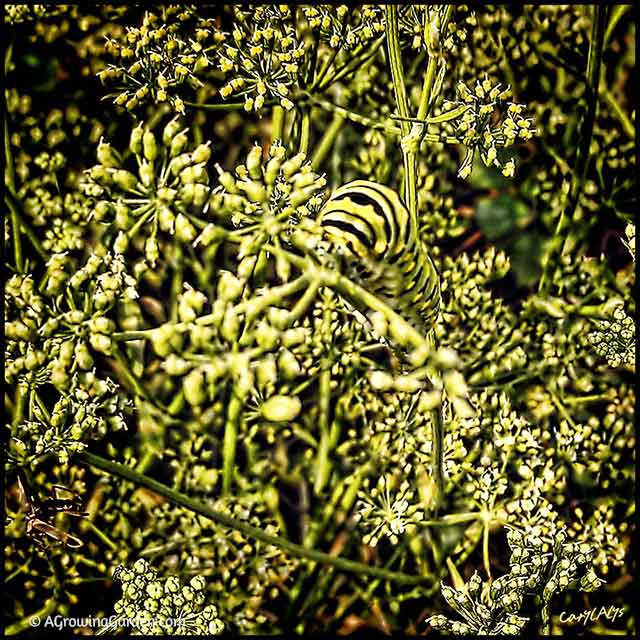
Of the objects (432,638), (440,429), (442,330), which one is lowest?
(432,638)

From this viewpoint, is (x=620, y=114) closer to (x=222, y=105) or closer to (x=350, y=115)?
(x=350, y=115)

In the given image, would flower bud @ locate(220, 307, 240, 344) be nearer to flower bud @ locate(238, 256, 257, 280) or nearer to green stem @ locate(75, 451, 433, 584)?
flower bud @ locate(238, 256, 257, 280)

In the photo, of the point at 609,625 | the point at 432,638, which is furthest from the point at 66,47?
the point at 609,625

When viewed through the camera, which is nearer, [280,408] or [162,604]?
[280,408]

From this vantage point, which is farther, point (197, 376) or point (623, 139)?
point (623, 139)

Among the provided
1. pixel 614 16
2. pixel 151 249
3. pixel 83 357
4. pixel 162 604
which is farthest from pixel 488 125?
pixel 162 604

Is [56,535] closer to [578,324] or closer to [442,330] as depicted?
[442,330]
